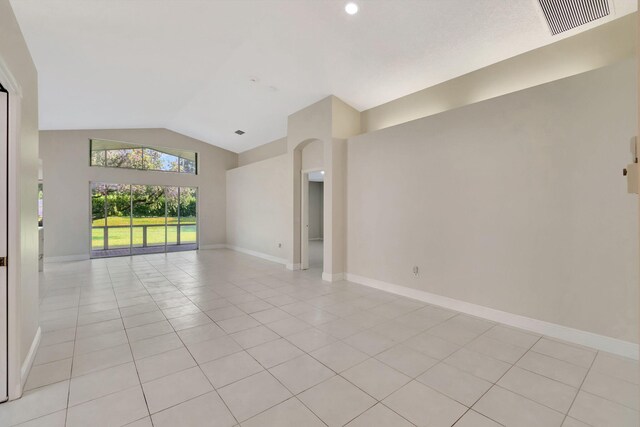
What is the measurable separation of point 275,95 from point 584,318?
217 inches

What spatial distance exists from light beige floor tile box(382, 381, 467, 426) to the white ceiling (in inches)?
145

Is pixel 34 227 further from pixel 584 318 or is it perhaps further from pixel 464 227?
pixel 584 318

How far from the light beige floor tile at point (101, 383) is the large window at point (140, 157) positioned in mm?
7409

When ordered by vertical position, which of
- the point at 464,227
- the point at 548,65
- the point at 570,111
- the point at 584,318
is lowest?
the point at 584,318

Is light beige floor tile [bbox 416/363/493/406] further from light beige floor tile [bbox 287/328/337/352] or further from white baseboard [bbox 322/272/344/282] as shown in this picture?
white baseboard [bbox 322/272/344/282]

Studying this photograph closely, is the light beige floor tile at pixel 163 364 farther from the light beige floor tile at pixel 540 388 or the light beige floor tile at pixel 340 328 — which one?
the light beige floor tile at pixel 540 388

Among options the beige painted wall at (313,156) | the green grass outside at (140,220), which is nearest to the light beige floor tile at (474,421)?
the beige painted wall at (313,156)

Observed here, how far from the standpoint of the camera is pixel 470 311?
3.64 meters

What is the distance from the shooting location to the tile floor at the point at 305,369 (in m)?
1.85

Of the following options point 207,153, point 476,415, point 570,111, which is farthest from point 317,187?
point 476,415

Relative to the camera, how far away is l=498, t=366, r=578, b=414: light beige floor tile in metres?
1.97

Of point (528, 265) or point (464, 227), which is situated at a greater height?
point (464, 227)

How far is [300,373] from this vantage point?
2322mm

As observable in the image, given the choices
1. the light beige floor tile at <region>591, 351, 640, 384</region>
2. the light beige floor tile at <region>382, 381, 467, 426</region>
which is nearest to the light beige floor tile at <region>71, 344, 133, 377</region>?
the light beige floor tile at <region>382, 381, 467, 426</region>
